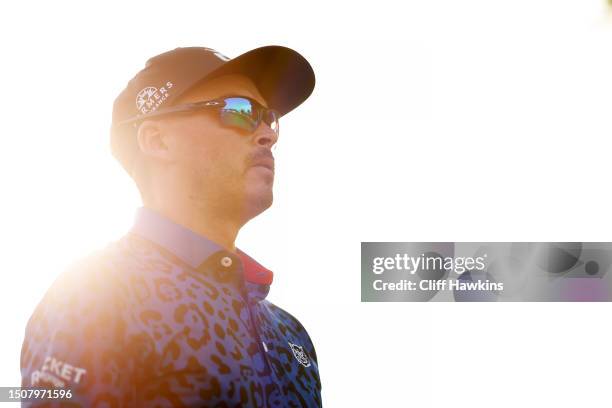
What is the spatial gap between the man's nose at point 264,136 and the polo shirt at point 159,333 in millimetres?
637

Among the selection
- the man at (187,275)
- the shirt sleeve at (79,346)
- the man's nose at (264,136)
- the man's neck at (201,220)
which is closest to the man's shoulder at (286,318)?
the man at (187,275)

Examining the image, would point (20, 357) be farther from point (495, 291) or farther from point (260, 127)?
point (495, 291)

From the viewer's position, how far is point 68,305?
3.25m

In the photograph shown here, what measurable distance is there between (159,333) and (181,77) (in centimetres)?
144

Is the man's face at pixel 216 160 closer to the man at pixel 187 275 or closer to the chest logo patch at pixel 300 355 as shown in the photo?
the man at pixel 187 275

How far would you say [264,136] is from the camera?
414cm

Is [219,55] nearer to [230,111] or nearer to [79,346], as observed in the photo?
[230,111]

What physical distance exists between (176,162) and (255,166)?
0.40 m

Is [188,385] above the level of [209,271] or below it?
below

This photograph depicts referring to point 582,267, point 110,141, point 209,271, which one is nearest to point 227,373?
point 209,271

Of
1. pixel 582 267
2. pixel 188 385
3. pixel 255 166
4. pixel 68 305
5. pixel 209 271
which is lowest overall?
pixel 188 385

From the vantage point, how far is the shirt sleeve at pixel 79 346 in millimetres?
3064

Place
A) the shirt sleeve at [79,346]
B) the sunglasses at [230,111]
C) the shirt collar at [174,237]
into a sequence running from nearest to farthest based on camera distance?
the shirt sleeve at [79,346] < the shirt collar at [174,237] < the sunglasses at [230,111]

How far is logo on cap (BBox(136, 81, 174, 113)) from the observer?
160 inches
